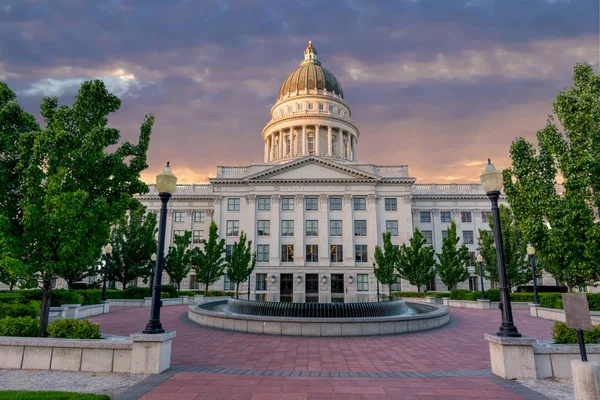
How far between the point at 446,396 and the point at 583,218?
12752 mm

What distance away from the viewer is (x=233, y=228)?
170 ft

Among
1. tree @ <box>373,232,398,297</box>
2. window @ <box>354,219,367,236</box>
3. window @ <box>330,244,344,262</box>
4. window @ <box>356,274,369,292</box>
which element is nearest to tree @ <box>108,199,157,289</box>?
window @ <box>330,244,344,262</box>

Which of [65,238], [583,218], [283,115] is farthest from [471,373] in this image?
[283,115]

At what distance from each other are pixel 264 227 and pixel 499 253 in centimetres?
4315

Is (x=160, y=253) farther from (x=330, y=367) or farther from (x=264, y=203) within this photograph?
(x=264, y=203)

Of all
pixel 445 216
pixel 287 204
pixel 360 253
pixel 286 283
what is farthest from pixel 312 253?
pixel 445 216

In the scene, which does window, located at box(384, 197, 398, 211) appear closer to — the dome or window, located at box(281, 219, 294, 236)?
window, located at box(281, 219, 294, 236)

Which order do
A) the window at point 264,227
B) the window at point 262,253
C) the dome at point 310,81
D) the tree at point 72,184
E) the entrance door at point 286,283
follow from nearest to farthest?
the tree at point 72,184
the entrance door at point 286,283
the window at point 262,253
the window at point 264,227
the dome at point 310,81

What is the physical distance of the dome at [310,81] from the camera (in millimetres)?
76500

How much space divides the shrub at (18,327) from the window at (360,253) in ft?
140

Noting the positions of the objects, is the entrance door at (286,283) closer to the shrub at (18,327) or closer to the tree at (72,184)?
the tree at (72,184)

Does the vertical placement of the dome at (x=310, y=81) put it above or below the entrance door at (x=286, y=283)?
above

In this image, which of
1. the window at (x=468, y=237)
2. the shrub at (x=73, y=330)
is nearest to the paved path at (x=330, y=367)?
the shrub at (x=73, y=330)

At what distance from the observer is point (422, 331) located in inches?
640
